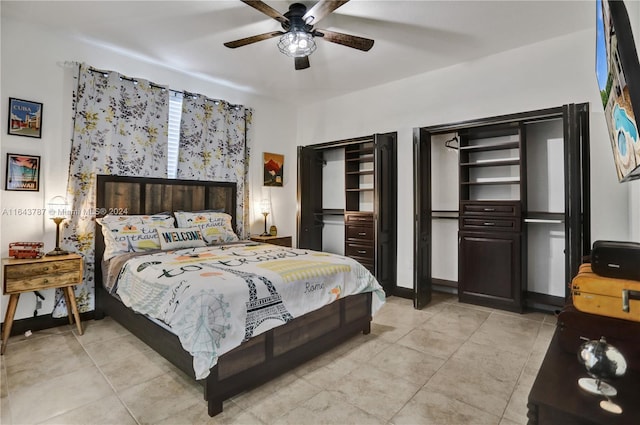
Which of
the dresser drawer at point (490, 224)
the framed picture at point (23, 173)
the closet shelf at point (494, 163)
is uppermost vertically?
the closet shelf at point (494, 163)

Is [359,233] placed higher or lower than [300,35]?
lower

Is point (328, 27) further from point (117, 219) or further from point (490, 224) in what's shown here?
point (117, 219)

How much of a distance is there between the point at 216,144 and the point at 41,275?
2474mm

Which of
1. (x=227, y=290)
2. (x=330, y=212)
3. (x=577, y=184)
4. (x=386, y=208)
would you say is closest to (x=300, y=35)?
(x=227, y=290)

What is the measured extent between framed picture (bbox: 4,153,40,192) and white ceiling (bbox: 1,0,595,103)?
131 centimetres

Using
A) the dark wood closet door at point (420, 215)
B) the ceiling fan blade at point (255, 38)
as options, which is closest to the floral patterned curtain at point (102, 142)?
the ceiling fan blade at point (255, 38)

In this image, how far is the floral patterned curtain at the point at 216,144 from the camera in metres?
4.24

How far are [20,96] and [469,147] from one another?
4.79 meters

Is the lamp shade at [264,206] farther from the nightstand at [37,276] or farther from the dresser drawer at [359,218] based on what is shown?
the nightstand at [37,276]

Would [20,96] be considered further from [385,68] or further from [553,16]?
[553,16]

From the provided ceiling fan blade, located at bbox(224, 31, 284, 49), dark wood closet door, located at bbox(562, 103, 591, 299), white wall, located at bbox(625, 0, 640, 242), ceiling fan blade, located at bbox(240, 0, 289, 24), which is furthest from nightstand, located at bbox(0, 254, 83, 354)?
dark wood closet door, located at bbox(562, 103, 591, 299)

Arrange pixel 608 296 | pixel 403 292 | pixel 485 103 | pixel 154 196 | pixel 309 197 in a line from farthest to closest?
1. pixel 309 197
2. pixel 403 292
3. pixel 154 196
4. pixel 485 103
5. pixel 608 296

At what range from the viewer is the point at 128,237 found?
10.9ft

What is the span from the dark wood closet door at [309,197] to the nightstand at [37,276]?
3.05 m
